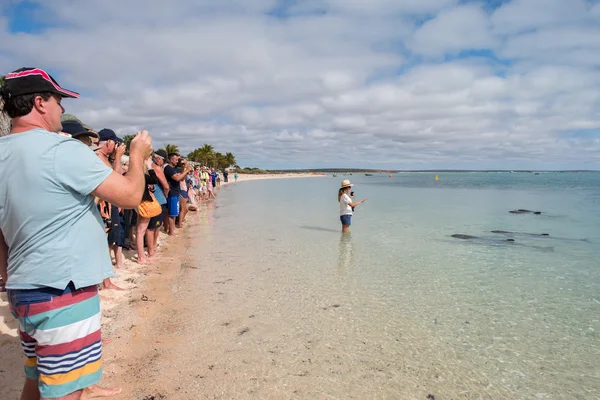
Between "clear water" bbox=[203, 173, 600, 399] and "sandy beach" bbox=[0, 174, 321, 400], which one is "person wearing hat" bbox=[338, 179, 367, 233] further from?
"sandy beach" bbox=[0, 174, 321, 400]

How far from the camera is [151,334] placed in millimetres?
4500

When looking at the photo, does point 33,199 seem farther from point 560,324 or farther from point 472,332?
point 560,324

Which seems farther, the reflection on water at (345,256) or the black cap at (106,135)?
the reflection on water at (345,256)

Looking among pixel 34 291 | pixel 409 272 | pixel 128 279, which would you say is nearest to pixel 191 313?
pixel 128 279

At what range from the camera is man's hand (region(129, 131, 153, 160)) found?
2139mm

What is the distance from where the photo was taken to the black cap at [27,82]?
1.86 m

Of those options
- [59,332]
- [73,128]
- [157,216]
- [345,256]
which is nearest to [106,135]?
[73,128]

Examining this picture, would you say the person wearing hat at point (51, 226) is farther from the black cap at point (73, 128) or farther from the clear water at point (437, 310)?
the clear water at point (437, 310)

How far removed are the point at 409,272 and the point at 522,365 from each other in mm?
3686

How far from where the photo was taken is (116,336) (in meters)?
4.36

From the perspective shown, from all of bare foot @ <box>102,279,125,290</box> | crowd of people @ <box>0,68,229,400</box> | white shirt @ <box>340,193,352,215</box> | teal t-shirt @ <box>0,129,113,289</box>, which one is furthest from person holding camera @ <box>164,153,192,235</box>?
teal t-shirt @ <box>0,129,113,289</box>

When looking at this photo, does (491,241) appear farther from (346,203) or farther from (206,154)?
(206,154)

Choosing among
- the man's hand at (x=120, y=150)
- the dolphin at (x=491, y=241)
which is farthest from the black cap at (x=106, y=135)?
the dolphin at (x=491, y=241)

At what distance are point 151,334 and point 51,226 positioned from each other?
308 centimetres
